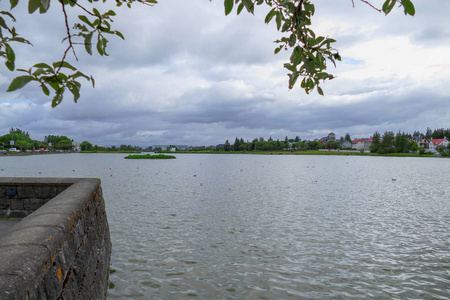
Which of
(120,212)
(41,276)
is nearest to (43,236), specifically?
(41,276)

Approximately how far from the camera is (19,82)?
6.88ft

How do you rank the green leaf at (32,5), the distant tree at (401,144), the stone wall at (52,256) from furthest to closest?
the distant tree at (401,144)
the stone wall at (52,256)
the green leaf at (32,5)

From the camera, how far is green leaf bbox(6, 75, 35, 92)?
6.74 ft

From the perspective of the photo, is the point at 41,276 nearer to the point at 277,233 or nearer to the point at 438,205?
the point at 277,233

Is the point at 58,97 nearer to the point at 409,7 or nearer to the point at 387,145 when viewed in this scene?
the point at 409,7

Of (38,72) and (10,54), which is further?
(10,54)

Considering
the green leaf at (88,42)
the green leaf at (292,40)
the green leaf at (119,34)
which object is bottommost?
the green leaf at (88,42)

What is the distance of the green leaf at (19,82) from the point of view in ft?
6.74

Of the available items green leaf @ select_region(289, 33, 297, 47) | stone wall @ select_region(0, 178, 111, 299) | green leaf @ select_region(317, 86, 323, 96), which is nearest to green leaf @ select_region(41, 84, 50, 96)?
stone wall @ select_region(0, 178, 111, 299)

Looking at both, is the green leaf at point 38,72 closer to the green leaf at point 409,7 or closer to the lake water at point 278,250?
the green leaf at point 409,7

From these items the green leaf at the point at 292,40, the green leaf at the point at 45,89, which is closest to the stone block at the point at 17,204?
the green leaf at the point at 45,89

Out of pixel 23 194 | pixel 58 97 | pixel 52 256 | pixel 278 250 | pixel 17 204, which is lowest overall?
pixel 278 250

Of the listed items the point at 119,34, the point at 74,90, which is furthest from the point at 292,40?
the point at 74,90

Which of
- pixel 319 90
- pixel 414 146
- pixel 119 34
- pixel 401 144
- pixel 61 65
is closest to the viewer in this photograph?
pixel 61 65
